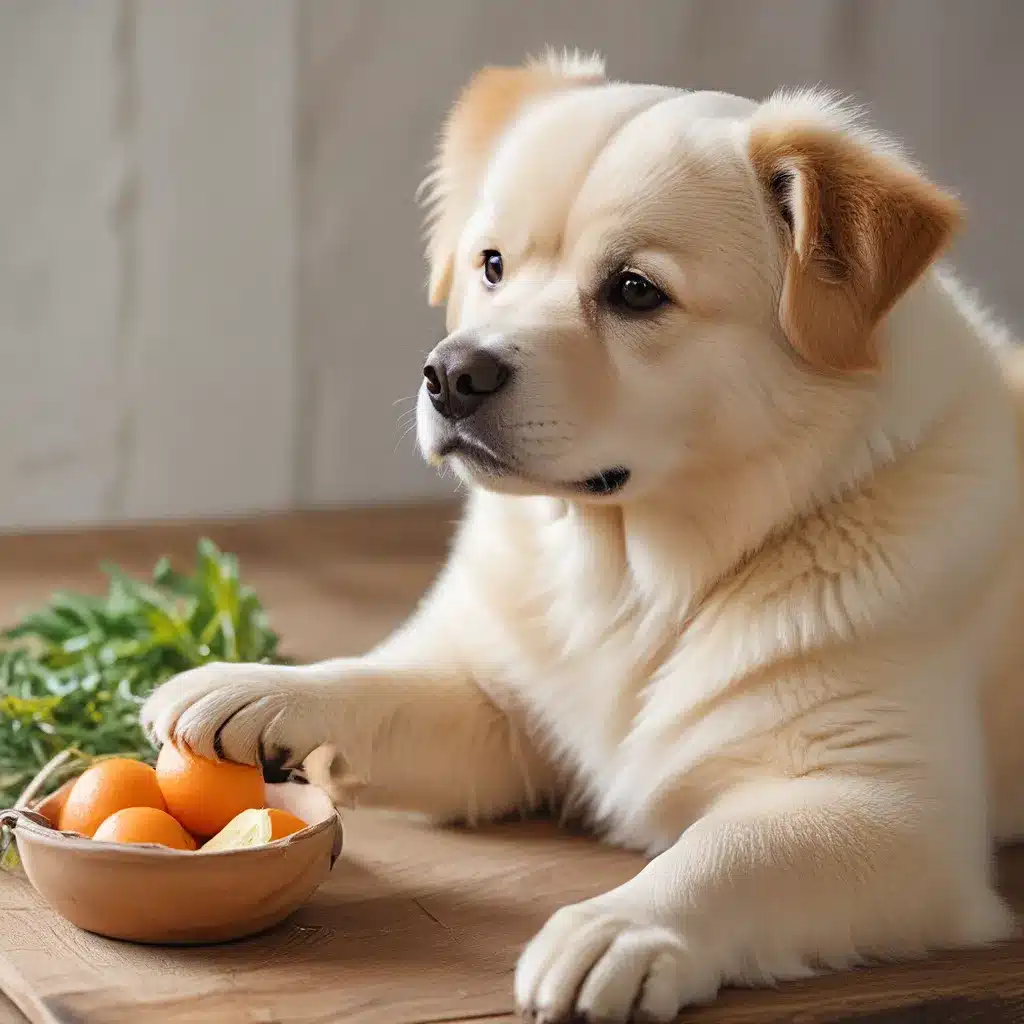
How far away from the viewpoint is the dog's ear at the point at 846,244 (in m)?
1.66

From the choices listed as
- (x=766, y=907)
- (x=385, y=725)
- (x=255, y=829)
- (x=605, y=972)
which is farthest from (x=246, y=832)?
(x=766, y=907)

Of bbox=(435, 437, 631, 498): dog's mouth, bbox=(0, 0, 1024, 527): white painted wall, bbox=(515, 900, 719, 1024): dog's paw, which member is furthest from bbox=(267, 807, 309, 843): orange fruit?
bbox=(0, 0, 1024, 527): white painted wall

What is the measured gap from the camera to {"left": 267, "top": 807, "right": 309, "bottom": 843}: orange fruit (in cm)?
165

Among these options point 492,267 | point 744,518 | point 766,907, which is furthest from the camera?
point 492,267

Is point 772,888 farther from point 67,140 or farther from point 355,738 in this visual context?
point 67,140

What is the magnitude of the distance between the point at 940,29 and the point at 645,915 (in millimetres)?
3744

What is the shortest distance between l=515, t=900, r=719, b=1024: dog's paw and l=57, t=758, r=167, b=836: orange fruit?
48cm

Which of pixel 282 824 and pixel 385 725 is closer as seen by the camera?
pixel 282 824

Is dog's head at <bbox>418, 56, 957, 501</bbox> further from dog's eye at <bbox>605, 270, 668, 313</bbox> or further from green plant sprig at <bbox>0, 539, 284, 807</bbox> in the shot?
green plant sprig at <bbox>0, 539, 284, 807</bbox>

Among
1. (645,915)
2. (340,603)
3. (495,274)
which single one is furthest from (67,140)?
(645,915)

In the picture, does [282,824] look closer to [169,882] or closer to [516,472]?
[169,882]

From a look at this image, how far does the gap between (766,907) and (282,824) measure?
1.66 ft

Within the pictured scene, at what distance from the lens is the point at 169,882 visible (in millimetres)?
1552

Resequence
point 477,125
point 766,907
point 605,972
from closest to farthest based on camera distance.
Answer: point 605,972, point 766,907, point 477,125
